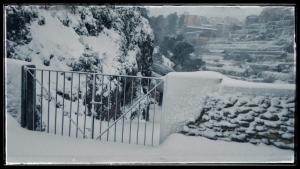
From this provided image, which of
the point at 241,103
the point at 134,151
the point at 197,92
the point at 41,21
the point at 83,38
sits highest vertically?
the point at 41,21

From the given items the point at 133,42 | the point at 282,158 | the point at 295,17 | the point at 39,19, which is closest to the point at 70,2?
the point at 295,17

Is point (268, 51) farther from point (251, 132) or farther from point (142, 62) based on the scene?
point (251, 132)

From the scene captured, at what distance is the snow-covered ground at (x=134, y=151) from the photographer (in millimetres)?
3383

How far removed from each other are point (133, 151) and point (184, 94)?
3.39 feet

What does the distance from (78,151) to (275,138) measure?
8.38 ft

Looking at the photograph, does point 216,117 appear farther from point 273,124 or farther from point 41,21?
point 41,21

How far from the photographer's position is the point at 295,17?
3295 mm

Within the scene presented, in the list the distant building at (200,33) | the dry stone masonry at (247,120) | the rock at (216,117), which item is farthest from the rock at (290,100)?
the distant building at (200,33)

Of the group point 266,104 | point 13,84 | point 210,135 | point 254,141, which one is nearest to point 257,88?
point 266,104

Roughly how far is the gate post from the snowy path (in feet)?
0.57

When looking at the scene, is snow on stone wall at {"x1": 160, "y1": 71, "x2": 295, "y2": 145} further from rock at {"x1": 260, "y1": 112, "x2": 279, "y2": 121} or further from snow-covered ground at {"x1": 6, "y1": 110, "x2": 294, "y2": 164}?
snow-covered ground at {"x1": 6, "y1": 110, "x2": 294, "y2": 164}

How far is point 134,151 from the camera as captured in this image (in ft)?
12.0

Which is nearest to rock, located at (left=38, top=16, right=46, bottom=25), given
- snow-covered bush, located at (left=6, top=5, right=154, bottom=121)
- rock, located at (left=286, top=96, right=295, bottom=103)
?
snow-covered bush, located at (left=6, top=5, right=154, bottom=121)

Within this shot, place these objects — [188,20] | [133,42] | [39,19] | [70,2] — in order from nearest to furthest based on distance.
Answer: [70,2]
[39,19]
[188,20]
[133,42]
